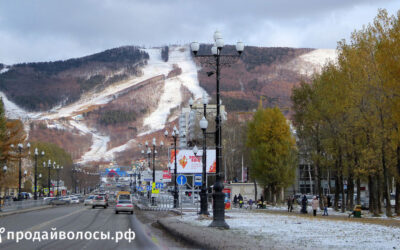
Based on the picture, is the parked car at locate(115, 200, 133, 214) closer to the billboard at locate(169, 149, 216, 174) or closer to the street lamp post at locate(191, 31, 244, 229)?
the billboard at locate(169, 149, 216, 174)

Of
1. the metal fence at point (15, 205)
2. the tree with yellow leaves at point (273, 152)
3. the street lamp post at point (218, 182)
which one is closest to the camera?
the street lamp post at point (218, 182)

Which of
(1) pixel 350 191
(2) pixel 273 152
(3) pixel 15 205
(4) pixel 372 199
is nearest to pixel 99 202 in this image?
(3) pixel 15 205

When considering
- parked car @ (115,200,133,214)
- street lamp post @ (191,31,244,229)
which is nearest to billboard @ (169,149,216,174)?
parked car @ (115,200,133,214)

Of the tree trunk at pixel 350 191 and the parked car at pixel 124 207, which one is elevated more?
the tree trunk at pixel 350 191

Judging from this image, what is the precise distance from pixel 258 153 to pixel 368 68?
95.9ft

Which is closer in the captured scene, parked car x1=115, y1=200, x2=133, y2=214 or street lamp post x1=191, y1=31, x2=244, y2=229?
street lamp post x1=191, y1=31, x2=244, y2=229

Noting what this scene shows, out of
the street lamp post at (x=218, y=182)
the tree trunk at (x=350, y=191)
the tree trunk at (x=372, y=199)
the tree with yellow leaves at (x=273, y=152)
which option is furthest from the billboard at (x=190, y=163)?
the street lamp post at (x=218, y=182)

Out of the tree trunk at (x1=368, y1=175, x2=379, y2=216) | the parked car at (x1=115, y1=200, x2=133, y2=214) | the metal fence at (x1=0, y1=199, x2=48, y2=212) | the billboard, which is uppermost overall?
the billboard

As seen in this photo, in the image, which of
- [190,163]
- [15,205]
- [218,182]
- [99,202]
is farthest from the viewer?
[99,202]

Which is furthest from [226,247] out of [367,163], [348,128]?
[348,128]

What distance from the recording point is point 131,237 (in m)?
23.4

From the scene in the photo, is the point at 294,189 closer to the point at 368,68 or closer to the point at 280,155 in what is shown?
the point at 280,155

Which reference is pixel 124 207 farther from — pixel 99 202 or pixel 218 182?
pixel 218 182

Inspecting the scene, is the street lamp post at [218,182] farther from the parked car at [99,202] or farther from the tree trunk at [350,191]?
the parked car at [99,202]
